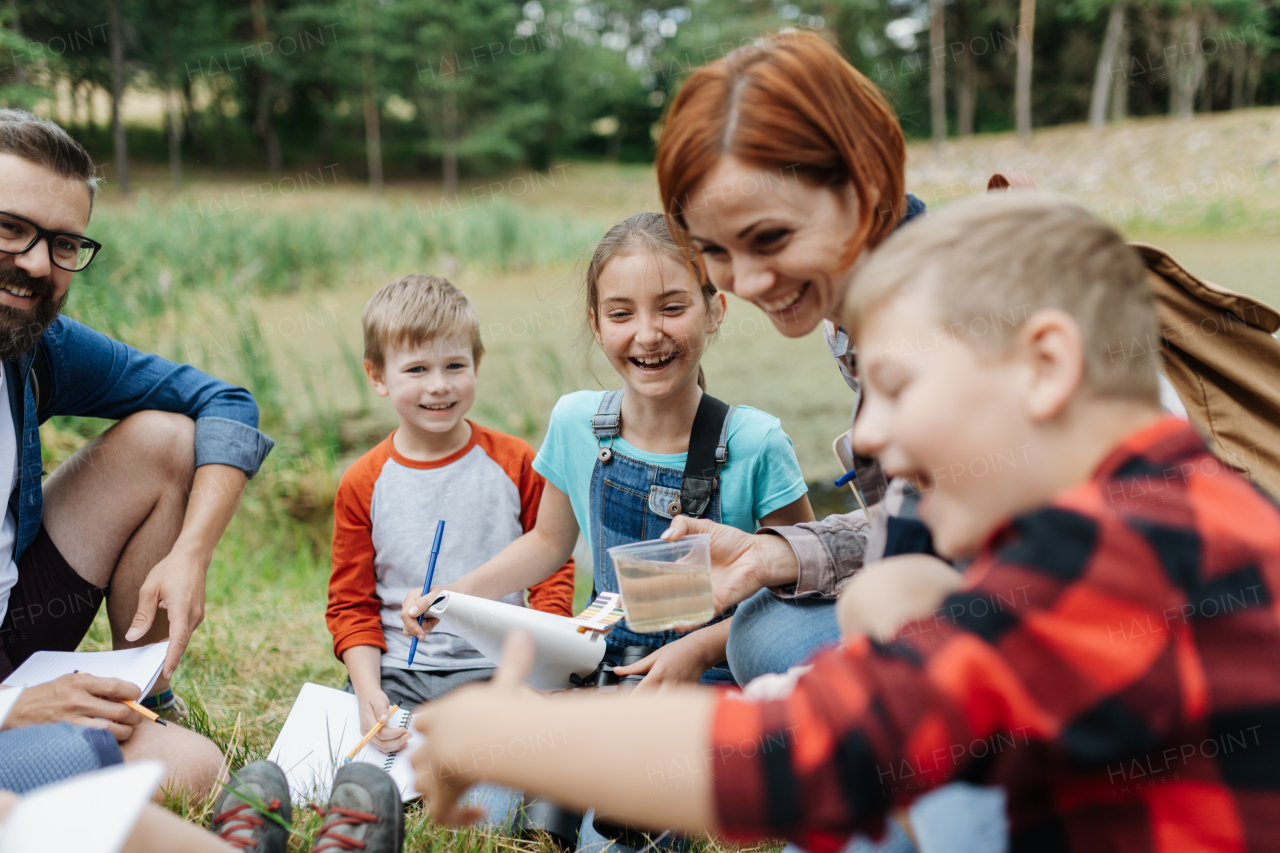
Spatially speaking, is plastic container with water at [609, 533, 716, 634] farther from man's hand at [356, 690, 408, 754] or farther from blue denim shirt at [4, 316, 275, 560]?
blue denim shirt at [4, 316, 275, 560]

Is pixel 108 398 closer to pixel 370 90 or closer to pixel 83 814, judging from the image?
pixel 83 814

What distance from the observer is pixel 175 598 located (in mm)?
1678

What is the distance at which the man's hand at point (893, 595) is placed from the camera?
2.79ft

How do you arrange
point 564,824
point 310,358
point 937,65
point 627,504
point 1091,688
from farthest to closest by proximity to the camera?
point 937,65, point 310,358, point 627,504, point 564,824, point 1091,688

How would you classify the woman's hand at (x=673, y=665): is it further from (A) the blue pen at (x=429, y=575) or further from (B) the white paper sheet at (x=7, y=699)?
(B) the white paper sheet at (x=7, y=699)

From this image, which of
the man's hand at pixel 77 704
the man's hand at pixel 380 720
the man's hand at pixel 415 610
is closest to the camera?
the man's hand at pixel 77 704

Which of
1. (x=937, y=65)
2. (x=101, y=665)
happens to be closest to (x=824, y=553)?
(x=101, y=665)

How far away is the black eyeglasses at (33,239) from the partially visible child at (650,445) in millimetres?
922

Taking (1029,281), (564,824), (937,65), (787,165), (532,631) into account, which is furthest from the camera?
(937,65)

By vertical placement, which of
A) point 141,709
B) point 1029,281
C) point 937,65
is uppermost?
point 937,65

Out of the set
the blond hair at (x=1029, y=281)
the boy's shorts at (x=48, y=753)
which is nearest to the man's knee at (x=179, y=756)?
the boy's shorts at (x=48, y=753)

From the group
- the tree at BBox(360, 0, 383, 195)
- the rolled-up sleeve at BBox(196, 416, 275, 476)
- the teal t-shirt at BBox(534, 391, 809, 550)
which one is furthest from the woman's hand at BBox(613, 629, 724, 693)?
the tree at BBox(360, 0, 383, 195)

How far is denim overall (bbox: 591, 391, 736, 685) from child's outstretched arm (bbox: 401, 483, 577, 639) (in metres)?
0.10

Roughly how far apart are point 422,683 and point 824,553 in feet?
2.97
